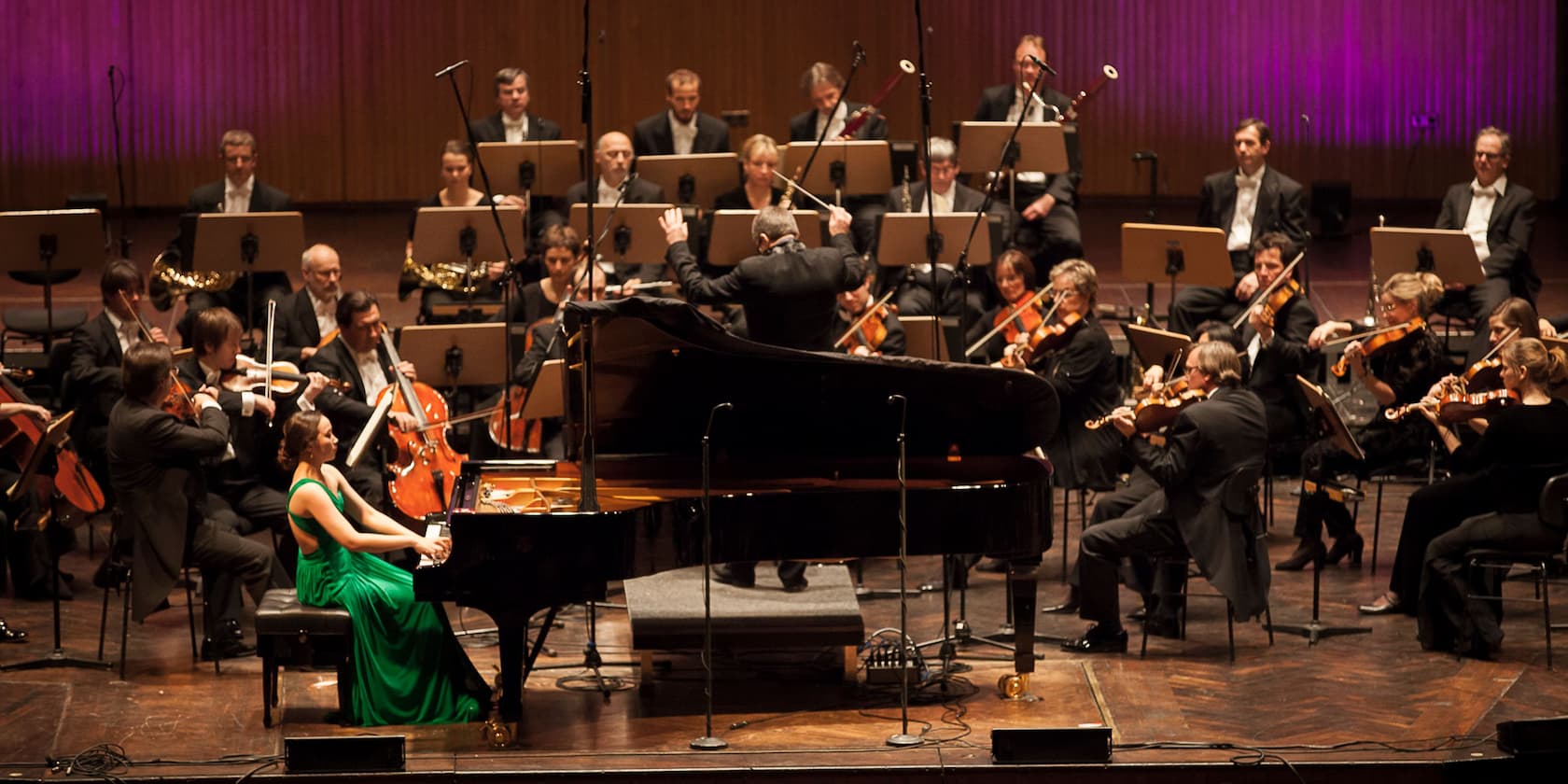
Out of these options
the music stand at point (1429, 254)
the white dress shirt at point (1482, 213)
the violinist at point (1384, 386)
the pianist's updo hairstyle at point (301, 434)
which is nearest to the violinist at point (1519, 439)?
the violinist at point (1384, 386)

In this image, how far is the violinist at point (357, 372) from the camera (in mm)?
7754

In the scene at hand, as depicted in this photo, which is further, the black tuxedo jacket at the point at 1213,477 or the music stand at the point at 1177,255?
the music stand at the point at 1177,255

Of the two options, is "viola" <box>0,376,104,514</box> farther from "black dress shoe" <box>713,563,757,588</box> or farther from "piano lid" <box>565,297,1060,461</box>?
"black dress shoe" <box>713,563,757,588</box>

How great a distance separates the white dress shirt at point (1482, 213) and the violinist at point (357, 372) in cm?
531

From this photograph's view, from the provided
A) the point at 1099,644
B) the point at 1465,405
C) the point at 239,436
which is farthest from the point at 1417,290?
the point at 239,436

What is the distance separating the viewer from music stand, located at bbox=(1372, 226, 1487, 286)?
883cm

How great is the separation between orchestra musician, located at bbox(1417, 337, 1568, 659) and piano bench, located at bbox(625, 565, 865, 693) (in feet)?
7.15

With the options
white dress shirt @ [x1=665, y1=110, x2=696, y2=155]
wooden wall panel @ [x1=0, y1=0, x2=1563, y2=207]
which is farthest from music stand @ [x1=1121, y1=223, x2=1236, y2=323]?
wooden wall panel @ [x1=0, y1=0, x2=1563, y2=207]

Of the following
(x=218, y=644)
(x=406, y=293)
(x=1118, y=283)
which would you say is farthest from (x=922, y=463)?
(x=1118, y=283)

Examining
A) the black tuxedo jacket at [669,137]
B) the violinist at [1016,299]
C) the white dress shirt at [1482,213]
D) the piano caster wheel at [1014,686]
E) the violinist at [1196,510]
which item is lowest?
the piano caster wheel at [1014,686]

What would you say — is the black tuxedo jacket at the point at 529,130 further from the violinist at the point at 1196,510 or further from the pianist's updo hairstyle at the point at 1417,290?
the pianist's updo hairstyle at the point at 1417,290

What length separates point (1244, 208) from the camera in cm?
980

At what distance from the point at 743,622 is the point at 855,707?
527mm

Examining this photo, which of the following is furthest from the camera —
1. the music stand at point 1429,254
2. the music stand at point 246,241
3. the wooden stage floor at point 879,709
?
the music stand at point 1429,254
